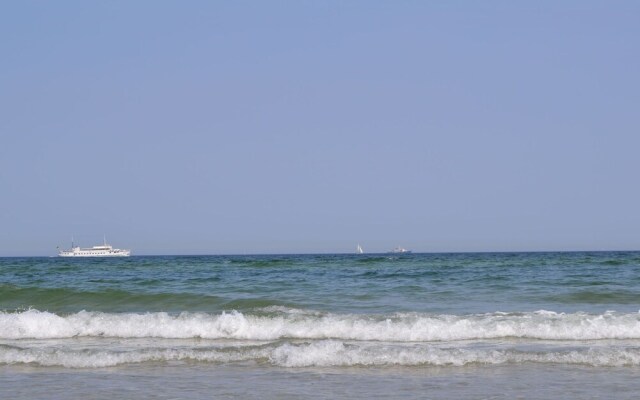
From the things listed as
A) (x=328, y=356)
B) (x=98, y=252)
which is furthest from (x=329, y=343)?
(x=98, y=252)

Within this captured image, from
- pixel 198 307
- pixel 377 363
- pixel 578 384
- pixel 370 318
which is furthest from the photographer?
pixel 198 307

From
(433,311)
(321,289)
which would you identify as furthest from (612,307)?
(321,289)

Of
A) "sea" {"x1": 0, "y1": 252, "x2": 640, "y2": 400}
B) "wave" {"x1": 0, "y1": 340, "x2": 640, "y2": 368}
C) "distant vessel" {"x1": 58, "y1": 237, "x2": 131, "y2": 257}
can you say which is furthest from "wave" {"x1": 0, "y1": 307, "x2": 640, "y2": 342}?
"distant vessel" {"x1": 58, "y1": 237, "x2": 131, "y2": 257}

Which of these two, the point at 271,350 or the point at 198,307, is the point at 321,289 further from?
the point at 271,350

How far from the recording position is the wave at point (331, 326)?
13.5 meters

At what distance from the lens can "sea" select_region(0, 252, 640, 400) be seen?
30.6ft

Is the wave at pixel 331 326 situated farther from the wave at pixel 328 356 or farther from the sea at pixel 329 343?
the wave at pixel 328 356

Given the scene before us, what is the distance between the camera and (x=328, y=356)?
11117mm

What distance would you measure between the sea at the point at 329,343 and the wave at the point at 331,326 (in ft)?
0.10

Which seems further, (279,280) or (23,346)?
(279,280)

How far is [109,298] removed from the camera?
2036 centimetres

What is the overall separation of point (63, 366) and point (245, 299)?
8.06 meters

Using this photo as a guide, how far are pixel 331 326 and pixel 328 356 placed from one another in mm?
3143

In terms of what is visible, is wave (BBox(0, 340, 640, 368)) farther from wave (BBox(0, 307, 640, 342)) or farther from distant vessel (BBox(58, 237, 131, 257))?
distant vessel (BBox(58, 237, 131, 257))
